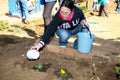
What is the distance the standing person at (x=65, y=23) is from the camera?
4.58 metres

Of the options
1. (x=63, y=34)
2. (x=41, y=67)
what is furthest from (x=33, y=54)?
(x=63, y=34)

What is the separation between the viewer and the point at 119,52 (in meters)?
5.33

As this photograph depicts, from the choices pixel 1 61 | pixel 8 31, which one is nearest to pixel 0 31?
pixel 8 31

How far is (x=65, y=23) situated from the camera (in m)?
4.98

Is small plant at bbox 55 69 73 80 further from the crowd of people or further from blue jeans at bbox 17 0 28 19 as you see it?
blue jeans at bbox 17 0 28 19

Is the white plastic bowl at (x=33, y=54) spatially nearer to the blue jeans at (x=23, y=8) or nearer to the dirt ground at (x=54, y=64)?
the dirt ground at (x=54, y=64)

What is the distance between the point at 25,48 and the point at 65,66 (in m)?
1.18

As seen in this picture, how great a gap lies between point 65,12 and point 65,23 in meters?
0.37

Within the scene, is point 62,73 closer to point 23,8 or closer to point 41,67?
point 41,67

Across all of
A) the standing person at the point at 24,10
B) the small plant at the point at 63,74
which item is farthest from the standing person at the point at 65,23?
the standing person at the point at 24,10

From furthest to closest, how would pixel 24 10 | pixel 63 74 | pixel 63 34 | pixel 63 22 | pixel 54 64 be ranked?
1. pixel 24 10
2. pixel 63 34
3. pixel 63 22
4. pixel 54 64
5. pixel 63 74

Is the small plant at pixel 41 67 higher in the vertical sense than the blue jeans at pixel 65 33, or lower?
lower

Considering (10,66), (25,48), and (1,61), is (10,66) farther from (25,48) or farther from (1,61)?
(25,48)

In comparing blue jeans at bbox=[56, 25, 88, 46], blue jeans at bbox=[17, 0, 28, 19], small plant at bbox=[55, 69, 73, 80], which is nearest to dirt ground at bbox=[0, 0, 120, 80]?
small plant at bbox=[55, 69, 73, 80]
